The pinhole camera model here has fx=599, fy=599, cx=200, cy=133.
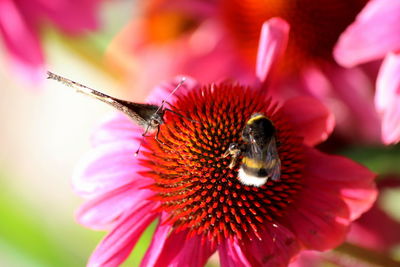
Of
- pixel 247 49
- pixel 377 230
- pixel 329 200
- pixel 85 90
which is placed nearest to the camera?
pixel 85 90

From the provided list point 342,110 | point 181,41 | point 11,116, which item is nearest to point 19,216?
point 11,116

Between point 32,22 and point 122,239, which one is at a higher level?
point 32,22

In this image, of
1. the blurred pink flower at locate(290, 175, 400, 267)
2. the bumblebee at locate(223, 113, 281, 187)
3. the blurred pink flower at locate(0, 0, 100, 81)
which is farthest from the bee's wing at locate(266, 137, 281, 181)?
the blurred pink flower at locate(0, 0, 100, 81)

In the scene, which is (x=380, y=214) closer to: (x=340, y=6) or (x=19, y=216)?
(x=340, y=6)

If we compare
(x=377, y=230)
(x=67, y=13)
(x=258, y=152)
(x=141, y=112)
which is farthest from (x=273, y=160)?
(x=67, y=13)

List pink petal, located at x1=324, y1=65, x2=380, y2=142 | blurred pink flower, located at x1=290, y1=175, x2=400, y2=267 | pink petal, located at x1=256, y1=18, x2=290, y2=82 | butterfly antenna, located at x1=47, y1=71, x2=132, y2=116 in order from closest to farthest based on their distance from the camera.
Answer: butterfly antenna, located at x1=47, y1=71, x2=132, y2=116 < pink petal, located at x1=256, y1=18, x2=290, y2=82 < blurred pink flower, located at x1=290, y1=175, x2=400, y2=267 < pink petal, located at x1=324, y1=65, x2=380, y2=142

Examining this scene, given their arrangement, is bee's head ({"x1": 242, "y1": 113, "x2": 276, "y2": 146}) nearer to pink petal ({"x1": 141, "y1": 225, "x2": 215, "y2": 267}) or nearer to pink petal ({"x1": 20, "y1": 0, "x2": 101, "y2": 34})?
pink petal ({"x1": 141, "y1": 225, "x2": 215, "y2": 267})

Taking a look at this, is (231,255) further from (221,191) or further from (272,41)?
(272,41)
